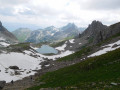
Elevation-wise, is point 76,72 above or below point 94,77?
above

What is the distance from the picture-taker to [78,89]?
2392 centimetres

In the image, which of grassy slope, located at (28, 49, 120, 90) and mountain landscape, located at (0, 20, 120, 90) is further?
mountain landscape, located at (0, 20, 120, 90)

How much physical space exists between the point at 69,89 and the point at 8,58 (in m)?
76.2

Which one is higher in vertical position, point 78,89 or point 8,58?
point 8,58

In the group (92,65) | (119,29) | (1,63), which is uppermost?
(119,29)

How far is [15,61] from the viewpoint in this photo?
91750 mm

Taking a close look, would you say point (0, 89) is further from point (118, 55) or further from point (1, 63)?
point (1, 63)

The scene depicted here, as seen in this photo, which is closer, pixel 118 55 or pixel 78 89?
pixel 78 89

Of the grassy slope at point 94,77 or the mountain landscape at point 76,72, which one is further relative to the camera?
the mountain landscape at point 76,72

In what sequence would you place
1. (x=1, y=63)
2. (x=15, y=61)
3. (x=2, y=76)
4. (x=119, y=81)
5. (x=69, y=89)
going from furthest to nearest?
1. (x=15, y=61)
2. (x=1, y=63)
3. (x=2, y=76)
4. (x=69, y=89)
5. (x=119, y=81)

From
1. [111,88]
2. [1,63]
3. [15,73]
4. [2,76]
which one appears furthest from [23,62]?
[111,88]

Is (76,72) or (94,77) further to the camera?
(76,72)

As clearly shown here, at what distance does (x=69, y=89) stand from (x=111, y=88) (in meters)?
7.66

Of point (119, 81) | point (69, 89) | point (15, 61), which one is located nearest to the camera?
point (119, 81)
